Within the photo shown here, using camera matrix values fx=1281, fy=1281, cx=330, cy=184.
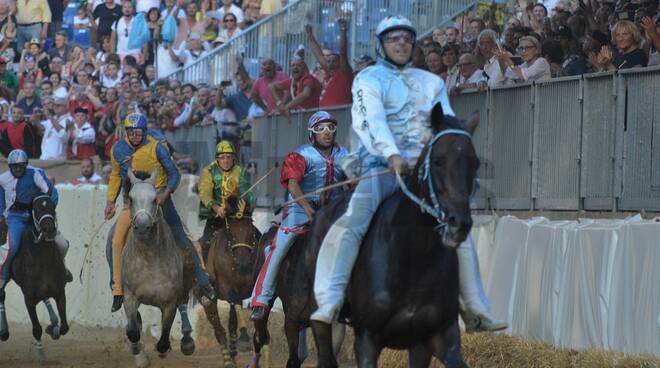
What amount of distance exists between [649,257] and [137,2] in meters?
19.9

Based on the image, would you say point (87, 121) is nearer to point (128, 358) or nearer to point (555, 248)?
point (128, 358)

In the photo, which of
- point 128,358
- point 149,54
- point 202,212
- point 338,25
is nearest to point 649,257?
point 202,212

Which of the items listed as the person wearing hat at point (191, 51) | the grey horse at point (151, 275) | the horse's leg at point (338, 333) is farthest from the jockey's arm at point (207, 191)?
the person wearing hat at point (191, 51)

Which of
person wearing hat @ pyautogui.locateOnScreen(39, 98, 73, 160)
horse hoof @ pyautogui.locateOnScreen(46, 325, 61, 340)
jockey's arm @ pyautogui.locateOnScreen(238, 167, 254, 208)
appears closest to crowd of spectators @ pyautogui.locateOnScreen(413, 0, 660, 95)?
jockey's arm @ pyautogui.locateOnScreen(238, 167, 254, 208)

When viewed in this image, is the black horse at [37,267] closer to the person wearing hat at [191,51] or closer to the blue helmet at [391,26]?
the person wearing hat at [191,51]

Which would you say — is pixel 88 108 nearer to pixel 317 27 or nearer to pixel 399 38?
pixel 317 27

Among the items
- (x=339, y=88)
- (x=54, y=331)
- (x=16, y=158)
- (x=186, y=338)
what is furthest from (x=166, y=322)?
(x=339, y=88)

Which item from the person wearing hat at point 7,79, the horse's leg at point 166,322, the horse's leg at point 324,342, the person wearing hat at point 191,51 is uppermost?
the person wearing hat at point 191,51

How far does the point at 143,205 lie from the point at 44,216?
343cm

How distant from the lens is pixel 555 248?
11.3m

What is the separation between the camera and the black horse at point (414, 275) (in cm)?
765

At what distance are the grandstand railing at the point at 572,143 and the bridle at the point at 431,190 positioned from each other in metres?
3.64

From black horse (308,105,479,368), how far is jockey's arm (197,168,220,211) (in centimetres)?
772

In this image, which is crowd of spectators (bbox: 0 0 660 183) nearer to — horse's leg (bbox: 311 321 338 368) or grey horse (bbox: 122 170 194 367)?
grey horse (bbox: 122 170 194 367)
